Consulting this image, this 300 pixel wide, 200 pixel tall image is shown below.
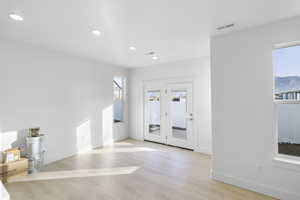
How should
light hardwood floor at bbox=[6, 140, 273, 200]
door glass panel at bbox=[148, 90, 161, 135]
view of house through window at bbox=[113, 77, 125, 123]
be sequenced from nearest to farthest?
1. light hardwood floor at bbox=[6, 140, 273, 200]
2. door glass panel at bbox=[148, 90, 161, 135]
3. view of house through window at bbox=[113, 77, 125, 123]

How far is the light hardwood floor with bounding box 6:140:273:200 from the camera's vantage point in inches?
96.0

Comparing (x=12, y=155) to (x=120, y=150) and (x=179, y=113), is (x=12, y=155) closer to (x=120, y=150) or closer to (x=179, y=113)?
(x=120, y=150)

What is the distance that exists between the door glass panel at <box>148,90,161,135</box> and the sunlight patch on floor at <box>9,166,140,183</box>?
222 cm

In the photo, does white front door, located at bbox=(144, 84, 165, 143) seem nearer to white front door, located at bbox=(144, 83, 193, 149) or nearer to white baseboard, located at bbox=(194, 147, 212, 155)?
white front door, located at bbox=(144, 83, 193, 149)

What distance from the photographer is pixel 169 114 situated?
5.12m

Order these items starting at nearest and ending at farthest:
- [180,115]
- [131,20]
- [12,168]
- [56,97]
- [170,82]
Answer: [131,20] < [12,168] < [56,97] < [180,115] < [170,82]

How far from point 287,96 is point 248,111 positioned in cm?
56

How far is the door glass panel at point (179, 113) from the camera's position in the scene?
4828 mm

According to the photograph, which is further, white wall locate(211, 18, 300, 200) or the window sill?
white wall locate(211, 18, 300, 200)

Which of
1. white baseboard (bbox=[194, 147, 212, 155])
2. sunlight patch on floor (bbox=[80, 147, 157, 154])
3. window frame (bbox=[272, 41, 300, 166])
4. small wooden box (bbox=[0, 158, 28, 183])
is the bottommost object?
sunlight patch on floor (bbox=[80, 147, 157, 154])

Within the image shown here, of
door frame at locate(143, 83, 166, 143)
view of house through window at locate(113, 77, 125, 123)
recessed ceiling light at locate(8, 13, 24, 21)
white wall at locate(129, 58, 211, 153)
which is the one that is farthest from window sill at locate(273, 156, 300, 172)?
view of house through window at locate(113, 77, 125, 123)

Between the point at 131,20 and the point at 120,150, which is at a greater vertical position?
the point at 131,20

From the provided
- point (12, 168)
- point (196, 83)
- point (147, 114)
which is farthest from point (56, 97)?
point (196, 83)

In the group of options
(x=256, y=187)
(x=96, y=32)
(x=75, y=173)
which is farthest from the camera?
(x=75, y=173)
